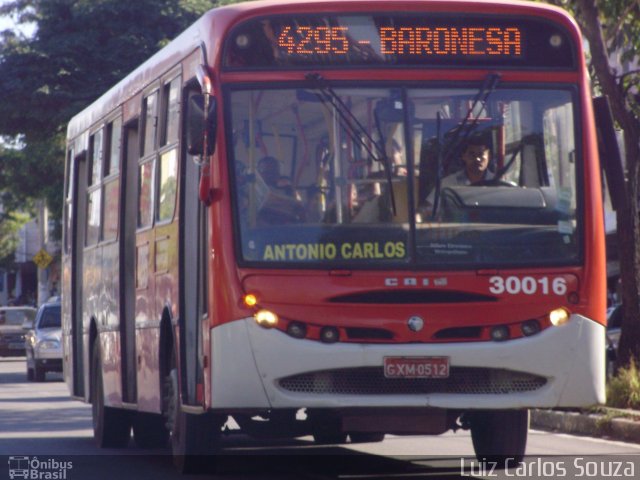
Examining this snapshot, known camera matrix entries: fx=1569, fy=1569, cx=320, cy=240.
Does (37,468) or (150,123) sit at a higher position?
(150,123)

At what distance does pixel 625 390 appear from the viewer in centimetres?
1670

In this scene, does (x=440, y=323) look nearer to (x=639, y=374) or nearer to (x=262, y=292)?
(x=262, y=292)

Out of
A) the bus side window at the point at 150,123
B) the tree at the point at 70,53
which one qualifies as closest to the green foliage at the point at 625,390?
the bus side window at the point at 150,123

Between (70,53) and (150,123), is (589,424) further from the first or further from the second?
(70,53)

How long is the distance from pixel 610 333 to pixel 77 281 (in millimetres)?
11560

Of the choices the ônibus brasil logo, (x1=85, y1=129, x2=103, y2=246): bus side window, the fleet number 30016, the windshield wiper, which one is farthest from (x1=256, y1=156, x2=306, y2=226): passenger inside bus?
(x1=85, y1=129, x2=103, y2=246): bus side window

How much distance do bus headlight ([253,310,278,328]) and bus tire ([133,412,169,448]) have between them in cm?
555

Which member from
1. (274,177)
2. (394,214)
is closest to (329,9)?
(274,177)

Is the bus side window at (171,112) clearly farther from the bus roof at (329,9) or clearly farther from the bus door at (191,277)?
the bus roof at (329,9)

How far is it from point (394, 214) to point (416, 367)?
3.17 ft

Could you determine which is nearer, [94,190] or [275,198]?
[275,198]

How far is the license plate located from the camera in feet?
31.6

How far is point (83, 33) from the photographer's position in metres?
36.8

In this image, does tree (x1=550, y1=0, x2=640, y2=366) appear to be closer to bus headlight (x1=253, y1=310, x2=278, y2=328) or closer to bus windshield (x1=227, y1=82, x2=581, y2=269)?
bus windshield (x1=227, y1=82, x2=581, y2=269)
